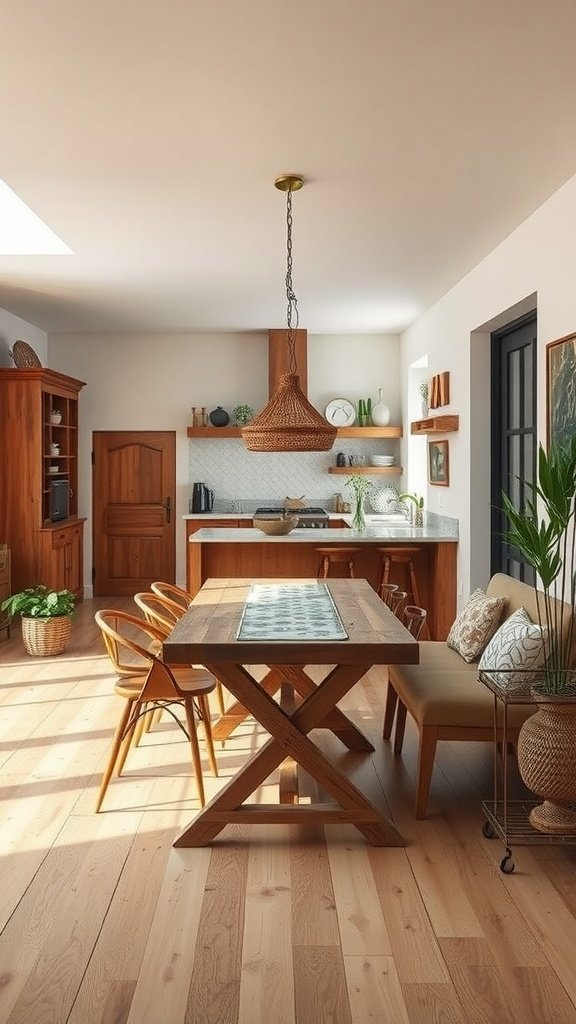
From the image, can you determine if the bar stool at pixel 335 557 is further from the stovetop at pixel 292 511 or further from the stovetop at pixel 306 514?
the stovetop at pixel 292 511

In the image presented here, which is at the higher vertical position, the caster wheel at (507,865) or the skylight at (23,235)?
the skylight at (23,235)

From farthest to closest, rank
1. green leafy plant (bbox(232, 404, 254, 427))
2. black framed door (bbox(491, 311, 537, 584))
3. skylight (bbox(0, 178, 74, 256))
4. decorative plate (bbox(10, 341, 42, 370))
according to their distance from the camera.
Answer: green leafy plant (bbox(232, 404, 254, 427)) → decorative plate (bbox(10, 341, 42, 370)) → skylight (bbox(0, 178, 74, 256)) → black framed door (bbox(491, 311, 537, 584))

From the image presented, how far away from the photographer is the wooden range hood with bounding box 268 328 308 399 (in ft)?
30.1

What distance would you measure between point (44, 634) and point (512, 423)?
3.61 metres

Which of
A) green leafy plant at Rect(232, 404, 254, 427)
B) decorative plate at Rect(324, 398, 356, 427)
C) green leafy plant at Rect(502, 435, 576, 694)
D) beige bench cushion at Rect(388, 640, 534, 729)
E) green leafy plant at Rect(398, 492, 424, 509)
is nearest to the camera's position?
green leafy plant at Rect(502, 435, 576, 694)

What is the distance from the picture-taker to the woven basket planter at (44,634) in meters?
6.59

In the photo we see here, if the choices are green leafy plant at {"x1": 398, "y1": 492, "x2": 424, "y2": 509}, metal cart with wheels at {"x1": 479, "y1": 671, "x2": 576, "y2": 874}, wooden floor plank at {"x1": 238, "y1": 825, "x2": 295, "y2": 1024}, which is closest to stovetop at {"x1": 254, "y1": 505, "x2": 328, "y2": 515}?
green leafy plant at {"x1": 398, "y1": 492, "x2": 424, "y2": 509}

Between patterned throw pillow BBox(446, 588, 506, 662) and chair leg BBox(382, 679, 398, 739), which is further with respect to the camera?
chair leg BBox(382, 679, 398, 739)

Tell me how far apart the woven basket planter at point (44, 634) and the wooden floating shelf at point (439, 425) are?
321cm

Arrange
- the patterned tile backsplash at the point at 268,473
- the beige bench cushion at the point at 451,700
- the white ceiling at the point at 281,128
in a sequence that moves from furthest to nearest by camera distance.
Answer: the patterned tile backsplash at the point at 268,473 → the beige bench cushion at the point at 451,700 → the white ceiling at the point at 281,128

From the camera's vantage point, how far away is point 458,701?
357 centimetres

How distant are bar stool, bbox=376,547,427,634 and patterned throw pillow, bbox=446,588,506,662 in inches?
92.1

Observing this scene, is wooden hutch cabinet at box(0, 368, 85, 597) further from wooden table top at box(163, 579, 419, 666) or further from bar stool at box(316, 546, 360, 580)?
wooden table top at box(163, 579, 419, 666)

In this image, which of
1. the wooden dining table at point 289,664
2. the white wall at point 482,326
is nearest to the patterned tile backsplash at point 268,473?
the white wall at point 482,326
